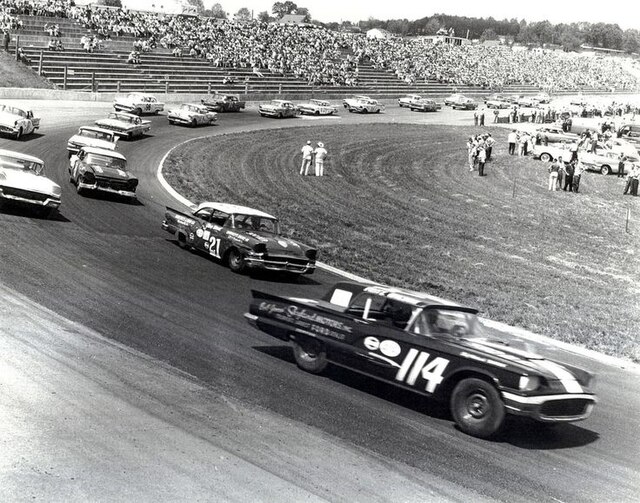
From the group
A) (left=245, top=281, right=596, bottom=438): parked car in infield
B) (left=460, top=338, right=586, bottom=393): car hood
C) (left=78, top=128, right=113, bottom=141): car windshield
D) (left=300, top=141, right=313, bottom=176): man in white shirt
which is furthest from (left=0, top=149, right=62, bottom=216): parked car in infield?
(left=300, top=141, right=313, bottom=176): man in white shirt

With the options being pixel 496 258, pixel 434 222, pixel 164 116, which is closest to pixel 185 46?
pixel 164 116

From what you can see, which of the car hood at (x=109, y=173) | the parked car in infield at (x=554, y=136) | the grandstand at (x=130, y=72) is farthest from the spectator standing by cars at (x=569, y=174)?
the grandstand at (x=130, y=72)

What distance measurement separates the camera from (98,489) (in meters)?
6.73

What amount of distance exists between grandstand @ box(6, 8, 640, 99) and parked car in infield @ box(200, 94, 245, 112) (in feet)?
12.6

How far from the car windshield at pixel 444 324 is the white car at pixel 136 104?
116 ft

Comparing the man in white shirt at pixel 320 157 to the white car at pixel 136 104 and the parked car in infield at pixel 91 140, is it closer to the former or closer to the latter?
the parked car in infield at pixel 91 140

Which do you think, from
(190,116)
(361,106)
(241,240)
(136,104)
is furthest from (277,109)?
(241,240)

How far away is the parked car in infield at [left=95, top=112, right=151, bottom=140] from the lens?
3421 cm

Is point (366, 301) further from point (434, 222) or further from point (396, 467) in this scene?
point (434, 222)

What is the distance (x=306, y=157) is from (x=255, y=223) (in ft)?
49.1

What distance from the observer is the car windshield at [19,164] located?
747 inches

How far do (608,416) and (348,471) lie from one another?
4.41 m

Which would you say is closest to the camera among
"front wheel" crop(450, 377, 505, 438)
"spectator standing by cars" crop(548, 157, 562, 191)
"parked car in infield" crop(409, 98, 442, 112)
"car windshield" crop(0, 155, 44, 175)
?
"front wheel" crop(450, 377, 505, 438)

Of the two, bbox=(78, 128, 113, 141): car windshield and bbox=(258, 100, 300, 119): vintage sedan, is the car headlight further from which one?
bbox=(258, 100, 300, 119): vintage sedan
